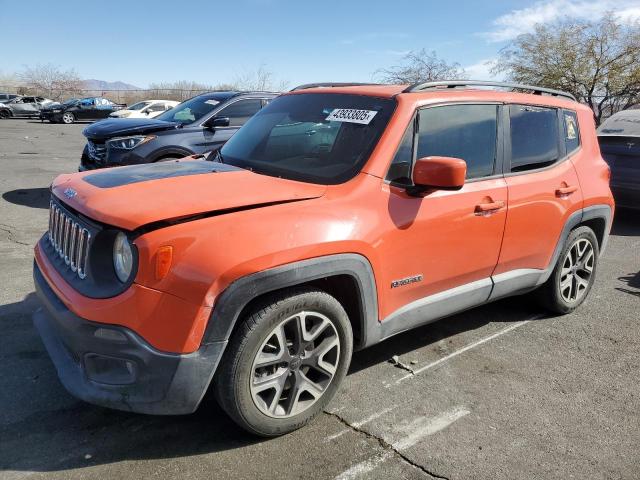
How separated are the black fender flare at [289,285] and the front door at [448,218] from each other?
0.14 metres

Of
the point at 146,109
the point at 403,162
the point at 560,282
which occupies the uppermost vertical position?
the point at 403,162

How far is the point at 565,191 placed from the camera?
4.14 metres

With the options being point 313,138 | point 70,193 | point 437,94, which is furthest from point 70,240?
point 437,94

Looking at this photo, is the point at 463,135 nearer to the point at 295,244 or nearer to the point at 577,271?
the point at 295,244

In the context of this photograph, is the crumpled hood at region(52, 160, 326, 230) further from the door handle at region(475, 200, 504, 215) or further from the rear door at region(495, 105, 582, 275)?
the rear door at region(495, 105, 582, 275)

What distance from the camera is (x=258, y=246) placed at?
2.51 m

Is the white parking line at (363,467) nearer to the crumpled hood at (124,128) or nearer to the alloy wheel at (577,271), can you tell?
the alloy wheel at (577,271)

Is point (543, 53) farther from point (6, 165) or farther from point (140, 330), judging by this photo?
point (140, 330)

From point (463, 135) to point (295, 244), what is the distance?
63.1 inches

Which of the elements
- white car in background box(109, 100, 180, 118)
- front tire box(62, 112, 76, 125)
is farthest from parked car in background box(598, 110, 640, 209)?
front tire box(62, 112, 76, 125)

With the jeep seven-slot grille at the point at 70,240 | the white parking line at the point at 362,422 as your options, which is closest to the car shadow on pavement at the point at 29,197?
the jeep seven-slot grille at the point at 70,240

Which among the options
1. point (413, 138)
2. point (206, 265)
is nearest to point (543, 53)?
point (413, 138)

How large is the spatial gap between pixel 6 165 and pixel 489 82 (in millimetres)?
11607

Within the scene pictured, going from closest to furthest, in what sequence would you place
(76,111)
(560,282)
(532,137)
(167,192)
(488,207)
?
(167,192)
(488,207)
(532,137)
(560,282)
(76,111)
